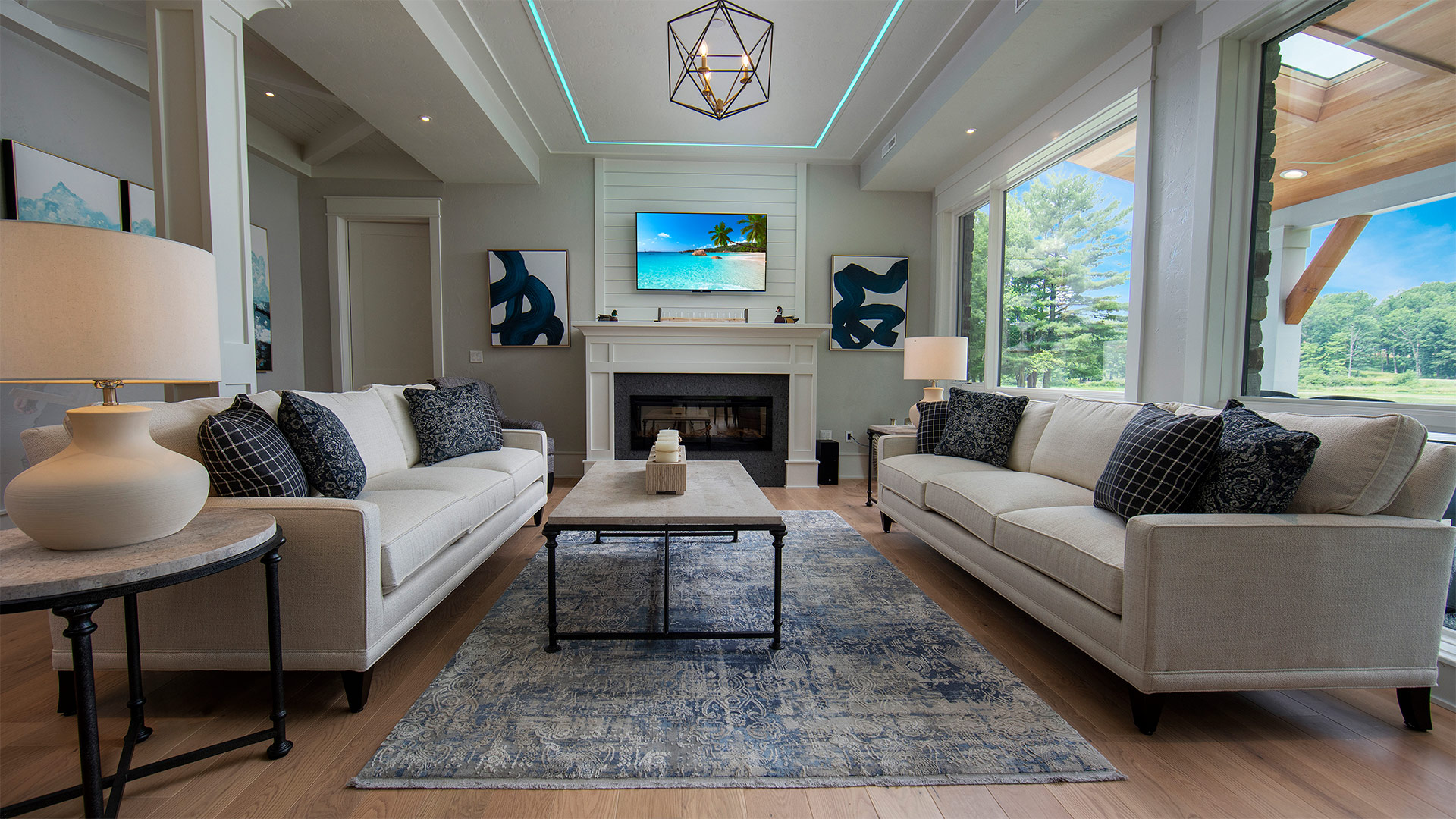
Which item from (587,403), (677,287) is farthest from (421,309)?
(677,287)

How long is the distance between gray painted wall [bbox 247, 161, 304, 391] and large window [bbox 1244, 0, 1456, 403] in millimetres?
A: 6111

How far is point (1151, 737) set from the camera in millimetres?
1432

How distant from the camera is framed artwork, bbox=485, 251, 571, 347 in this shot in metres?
4.77

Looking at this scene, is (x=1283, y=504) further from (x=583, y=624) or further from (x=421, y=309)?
(x=421, y=309)

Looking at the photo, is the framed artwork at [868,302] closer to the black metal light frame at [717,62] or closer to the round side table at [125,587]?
the black metal light frame at [717,62]

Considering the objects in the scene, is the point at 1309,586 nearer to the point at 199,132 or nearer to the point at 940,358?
the point at 940,358

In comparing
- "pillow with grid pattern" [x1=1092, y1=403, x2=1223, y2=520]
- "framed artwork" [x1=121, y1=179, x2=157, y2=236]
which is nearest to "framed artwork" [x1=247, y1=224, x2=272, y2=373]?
"framed artwork" [x1=121, y1=179, x2=157, y2=236]

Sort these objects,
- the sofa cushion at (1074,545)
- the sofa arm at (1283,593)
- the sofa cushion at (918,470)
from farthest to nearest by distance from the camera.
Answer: the sofa cushion at (918,470) < the sofa cushion at (1074,545) < the sofa arm at (1283,593)

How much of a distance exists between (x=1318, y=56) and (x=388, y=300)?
233 inches

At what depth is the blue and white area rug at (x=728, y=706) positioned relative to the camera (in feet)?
4.17

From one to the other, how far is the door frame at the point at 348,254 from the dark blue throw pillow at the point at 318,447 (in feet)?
9.99

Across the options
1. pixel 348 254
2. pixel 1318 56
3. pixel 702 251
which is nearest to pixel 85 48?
pixel 348 254

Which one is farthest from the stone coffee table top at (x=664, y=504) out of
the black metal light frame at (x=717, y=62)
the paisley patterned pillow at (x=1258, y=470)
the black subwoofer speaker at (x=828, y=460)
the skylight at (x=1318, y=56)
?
the skylight at (x=1318, y=56)

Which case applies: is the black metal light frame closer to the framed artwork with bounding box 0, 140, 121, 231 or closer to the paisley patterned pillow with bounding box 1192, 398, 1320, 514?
the paisley patterned pillow with bounding box 1192, 398, 1320, 514
